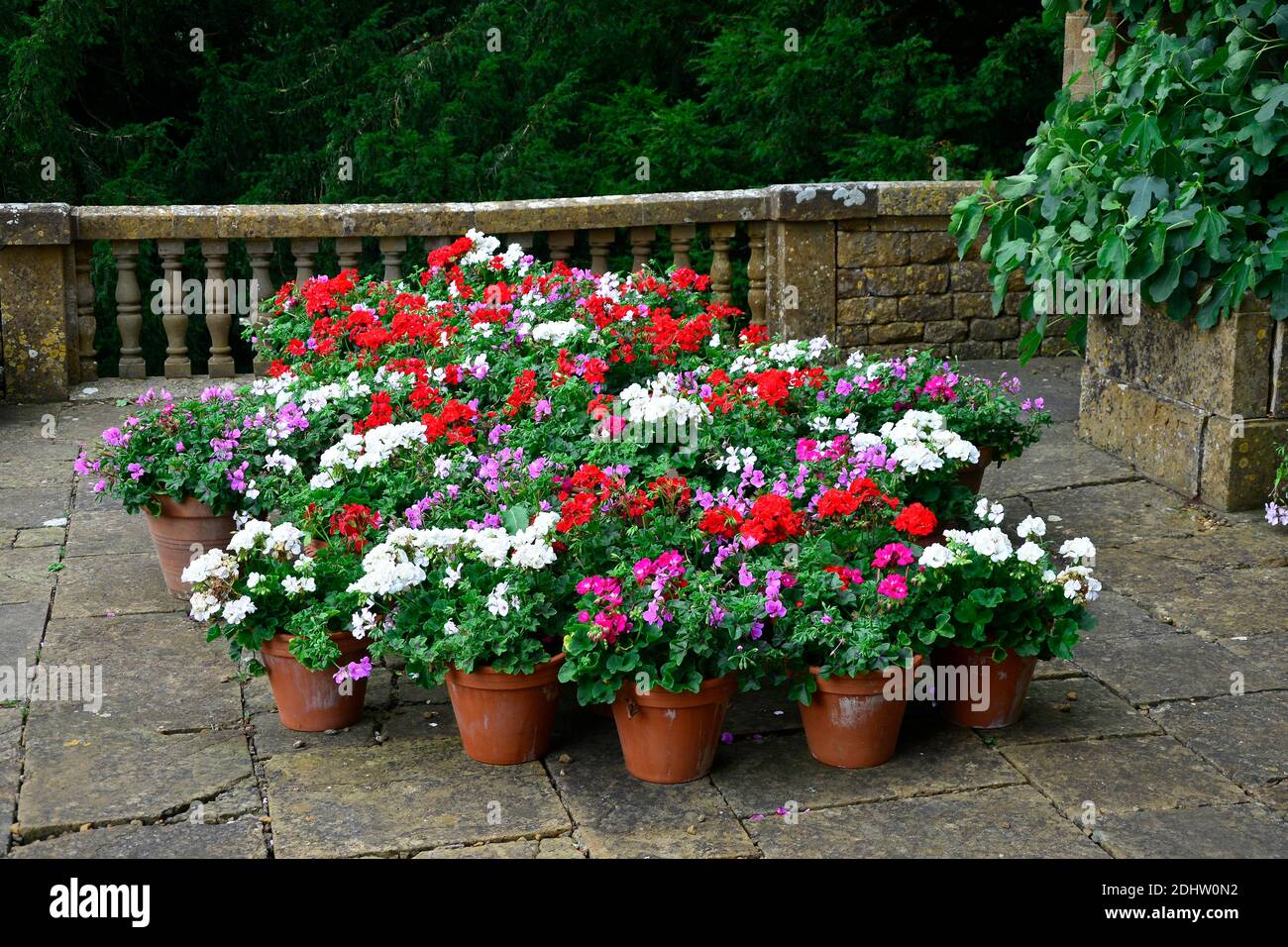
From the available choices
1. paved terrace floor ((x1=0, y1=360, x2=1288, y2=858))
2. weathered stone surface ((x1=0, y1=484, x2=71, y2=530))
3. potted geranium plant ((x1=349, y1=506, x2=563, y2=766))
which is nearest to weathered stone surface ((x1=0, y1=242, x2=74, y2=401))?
weathered stone surface ((x1=0, y1=484, x2=71, y2=530))

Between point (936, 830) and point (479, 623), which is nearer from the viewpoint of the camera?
point (936, 830)

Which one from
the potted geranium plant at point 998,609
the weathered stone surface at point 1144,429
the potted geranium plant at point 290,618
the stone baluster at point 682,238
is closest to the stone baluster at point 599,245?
the stone baluster at point 682,238

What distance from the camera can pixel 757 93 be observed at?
1139 cm

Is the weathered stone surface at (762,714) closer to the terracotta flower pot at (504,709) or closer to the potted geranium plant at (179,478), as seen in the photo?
the terracotta flower pot at (504,709)

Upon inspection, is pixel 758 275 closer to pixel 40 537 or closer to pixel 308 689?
pixel 40 537

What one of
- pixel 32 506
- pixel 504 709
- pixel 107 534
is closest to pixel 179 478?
pixel 107 534

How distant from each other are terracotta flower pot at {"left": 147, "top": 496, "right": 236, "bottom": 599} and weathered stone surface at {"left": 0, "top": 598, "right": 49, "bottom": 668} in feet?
1.35

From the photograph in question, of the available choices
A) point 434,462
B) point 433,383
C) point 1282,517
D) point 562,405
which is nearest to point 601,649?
point 434,462

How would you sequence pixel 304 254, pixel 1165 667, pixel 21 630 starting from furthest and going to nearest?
pixel 304 254 < pixel 21 630 < pixel 1165 667

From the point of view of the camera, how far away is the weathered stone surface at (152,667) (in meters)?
4.13

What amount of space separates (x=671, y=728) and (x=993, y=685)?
90 cm

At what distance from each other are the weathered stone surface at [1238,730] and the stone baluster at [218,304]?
17.8 ft

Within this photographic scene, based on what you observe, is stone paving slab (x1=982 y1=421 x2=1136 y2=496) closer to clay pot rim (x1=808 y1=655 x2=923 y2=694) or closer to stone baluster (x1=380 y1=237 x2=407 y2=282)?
clay pot rim (x1=808 y1=655 x2=923 y2=694)

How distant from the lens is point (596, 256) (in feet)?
26.3
